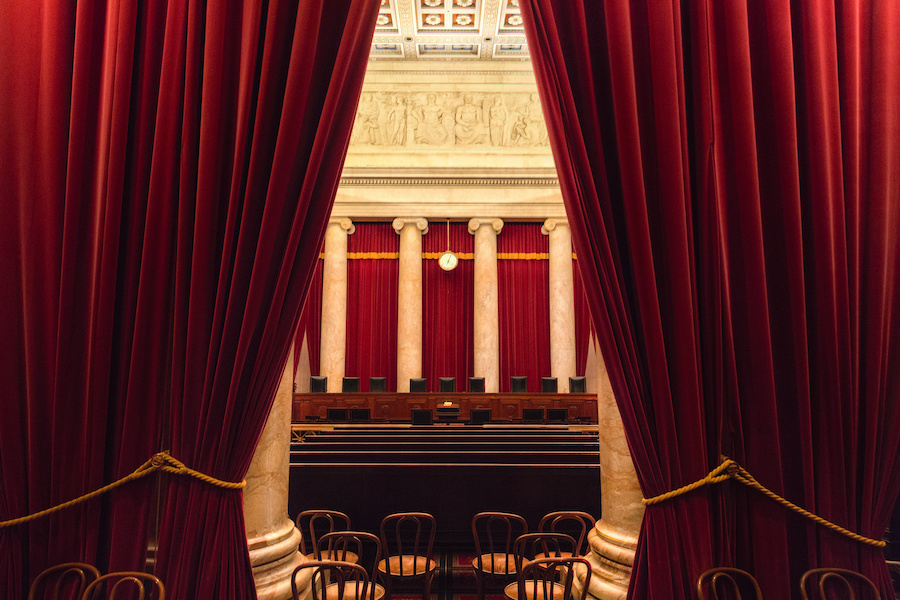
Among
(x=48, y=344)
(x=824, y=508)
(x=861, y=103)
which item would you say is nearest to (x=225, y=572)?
(x=48, y=344)

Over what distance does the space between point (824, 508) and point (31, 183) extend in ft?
10.6

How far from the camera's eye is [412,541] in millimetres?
4391

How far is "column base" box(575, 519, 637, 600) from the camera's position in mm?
2428

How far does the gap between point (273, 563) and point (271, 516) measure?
0.61ft

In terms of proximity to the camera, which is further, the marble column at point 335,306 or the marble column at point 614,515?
the marble column at point 335,306

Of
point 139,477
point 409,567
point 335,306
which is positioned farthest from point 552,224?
point 139,477

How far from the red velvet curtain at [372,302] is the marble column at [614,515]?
31.0 feet

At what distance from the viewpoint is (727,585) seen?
6.95 ft

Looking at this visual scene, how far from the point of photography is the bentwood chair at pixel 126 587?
6.50 ft

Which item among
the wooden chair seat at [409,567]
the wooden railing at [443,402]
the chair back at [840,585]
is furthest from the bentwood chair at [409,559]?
the wooden railing at [443,402]

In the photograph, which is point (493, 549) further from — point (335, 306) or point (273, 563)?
point (335, 306)

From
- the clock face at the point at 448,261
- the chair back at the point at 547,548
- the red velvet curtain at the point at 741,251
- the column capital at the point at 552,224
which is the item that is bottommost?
the chair back at the point at 547,548

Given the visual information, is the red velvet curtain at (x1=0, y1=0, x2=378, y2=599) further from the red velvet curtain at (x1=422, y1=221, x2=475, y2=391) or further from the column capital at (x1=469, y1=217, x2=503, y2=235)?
the red velvet curtain at (x1=422, y1=221, x2=475, y2=391)

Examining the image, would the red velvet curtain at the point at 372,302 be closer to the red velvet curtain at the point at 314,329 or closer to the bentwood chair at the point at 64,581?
the red velvet curtain at the point at 314,329
